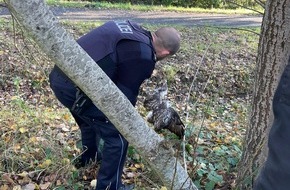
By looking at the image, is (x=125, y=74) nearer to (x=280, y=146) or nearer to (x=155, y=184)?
(x=155, y=184)

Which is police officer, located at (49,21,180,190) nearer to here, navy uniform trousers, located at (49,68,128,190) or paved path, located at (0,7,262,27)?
navy uniform trousers, located at (49,68,128,190)

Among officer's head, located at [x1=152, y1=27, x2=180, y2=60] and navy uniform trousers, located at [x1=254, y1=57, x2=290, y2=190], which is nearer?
navy uniform trousers, located at [x1=254, y1=57, x2=290, y2=190]

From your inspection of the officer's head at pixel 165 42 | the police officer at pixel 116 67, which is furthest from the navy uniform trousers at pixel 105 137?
the officer's head at pixel 165 42

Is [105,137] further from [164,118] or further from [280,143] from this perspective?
[280,143]

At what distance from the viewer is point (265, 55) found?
3393 millimetres

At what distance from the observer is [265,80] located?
3414mm

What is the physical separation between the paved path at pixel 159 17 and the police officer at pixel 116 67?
880cm

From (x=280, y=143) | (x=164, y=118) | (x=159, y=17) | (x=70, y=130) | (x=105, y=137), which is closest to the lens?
(x=280, y=143)

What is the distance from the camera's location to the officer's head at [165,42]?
344 cm

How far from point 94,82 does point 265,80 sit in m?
1.50

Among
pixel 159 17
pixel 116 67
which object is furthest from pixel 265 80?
pixel 159 17

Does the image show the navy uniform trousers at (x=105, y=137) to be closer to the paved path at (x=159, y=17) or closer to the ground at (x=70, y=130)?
the ground at (x=70, y=130)

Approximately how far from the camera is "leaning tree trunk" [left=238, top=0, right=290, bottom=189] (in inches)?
128

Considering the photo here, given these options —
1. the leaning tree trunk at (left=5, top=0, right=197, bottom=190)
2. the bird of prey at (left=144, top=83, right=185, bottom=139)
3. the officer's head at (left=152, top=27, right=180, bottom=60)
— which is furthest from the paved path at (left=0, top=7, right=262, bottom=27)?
the leaning tree trunk at (left=5, top=0, right=197, bottom=190)
